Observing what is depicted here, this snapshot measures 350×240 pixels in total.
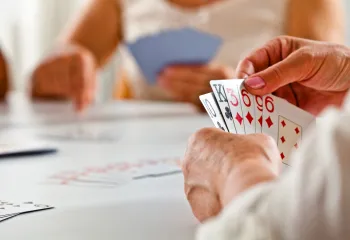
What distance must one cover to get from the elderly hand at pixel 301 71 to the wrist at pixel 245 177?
168 millimetres

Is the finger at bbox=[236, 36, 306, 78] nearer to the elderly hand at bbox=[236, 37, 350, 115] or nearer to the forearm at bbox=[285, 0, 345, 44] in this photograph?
the elderly hand at bbox=[236, 37, 350, 115]

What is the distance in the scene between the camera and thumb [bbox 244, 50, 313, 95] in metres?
0.62

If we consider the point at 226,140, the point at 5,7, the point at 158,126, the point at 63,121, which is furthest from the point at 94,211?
the point at 5,7

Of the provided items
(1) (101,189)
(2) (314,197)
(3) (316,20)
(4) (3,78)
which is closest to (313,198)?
(2) (314,197)

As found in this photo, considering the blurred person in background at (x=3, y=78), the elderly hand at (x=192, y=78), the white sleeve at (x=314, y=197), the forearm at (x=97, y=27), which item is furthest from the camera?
the forearm at (x=97, y=27)

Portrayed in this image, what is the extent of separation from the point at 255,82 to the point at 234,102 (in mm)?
30

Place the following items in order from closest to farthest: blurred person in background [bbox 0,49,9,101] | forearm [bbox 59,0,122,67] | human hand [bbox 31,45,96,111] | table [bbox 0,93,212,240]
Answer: table [bbox 0,93,212,240]
human hand [bbox 31,45,96,111]
blurred person in background [bbox 0,49,9,101]
forearm [bbox 59,0,122,67]

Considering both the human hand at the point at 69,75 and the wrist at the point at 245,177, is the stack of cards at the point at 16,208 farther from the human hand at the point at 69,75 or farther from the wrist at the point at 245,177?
the human hand at the point at 69,75

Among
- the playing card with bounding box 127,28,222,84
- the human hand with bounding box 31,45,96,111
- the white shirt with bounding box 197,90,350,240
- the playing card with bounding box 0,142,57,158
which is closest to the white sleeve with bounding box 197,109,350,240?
the white shirt with bounding box 197,90,350,240

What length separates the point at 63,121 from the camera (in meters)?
1.40

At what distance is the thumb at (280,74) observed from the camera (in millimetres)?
625

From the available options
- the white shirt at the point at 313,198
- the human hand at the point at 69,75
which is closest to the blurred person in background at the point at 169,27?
the human hand at the point at 69,75

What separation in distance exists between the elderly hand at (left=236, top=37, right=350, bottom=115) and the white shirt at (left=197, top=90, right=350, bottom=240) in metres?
0.26

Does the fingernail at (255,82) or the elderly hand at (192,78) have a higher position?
the fingernail at (255,82)
